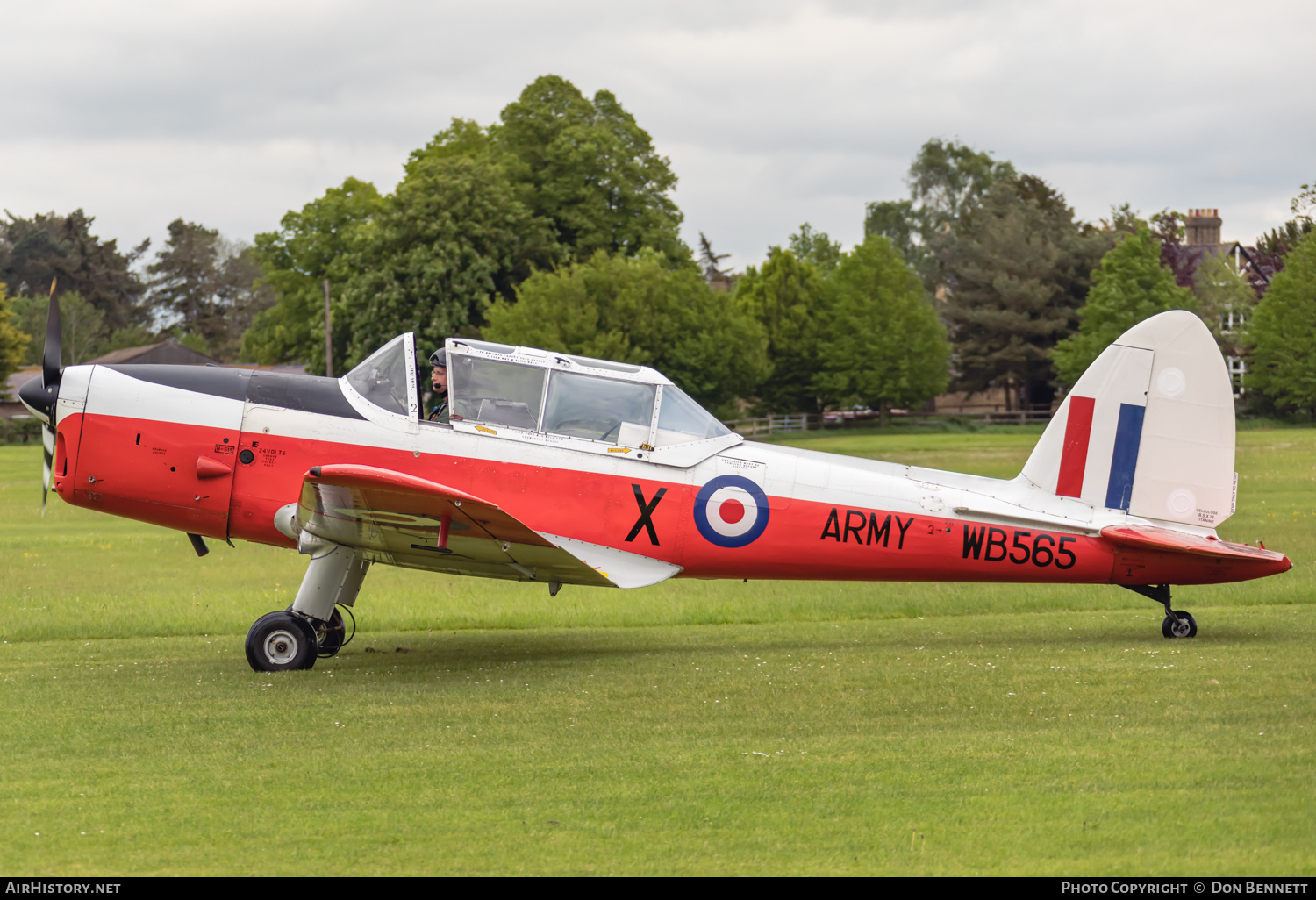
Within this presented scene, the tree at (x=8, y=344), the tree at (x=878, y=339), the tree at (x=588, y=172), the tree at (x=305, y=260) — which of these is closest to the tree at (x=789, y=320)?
the tree at (x=878, y=339)

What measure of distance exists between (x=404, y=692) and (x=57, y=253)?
11337 cm

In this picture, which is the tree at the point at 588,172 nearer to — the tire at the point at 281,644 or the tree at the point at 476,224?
the tree at the point at 476,224

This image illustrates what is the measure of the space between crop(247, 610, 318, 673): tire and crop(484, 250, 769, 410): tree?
41.0 m

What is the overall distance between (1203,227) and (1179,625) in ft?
355

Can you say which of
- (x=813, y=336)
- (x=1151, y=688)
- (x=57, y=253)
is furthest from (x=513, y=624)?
(x=57, y=253)

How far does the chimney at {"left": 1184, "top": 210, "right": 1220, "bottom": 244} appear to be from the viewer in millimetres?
106250

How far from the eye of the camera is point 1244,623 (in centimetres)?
1080

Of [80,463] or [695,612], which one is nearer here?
[80,463]

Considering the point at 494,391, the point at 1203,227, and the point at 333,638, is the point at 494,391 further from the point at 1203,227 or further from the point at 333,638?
the point at 1203,227

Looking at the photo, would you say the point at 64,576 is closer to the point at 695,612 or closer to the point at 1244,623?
the point at 695,612

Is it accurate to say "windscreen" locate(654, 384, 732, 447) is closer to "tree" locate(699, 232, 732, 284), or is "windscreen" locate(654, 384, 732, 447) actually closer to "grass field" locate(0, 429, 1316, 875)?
"grass field" locate(0, 429, 1316, 875)

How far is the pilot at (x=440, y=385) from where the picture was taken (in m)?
9.54

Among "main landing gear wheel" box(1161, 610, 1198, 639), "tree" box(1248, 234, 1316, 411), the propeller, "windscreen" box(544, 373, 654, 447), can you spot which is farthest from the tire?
"tree" box(1248, 234, 1316, 411)
